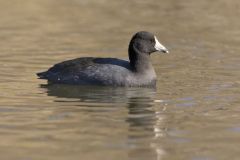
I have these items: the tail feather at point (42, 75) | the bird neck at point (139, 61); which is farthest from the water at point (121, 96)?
the bird neck at point (139, 61)

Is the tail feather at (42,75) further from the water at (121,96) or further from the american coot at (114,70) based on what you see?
the water at (121,96)

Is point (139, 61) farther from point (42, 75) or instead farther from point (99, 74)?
point (42, 75)

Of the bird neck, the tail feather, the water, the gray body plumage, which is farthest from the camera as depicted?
the tail feather

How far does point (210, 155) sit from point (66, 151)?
1738mm

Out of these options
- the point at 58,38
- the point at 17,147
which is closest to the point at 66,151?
the point at 17,147

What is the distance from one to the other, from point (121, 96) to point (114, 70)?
106 centimetres

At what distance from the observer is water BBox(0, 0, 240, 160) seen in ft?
33.1

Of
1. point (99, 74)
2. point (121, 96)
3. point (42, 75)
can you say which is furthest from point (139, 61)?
point (42, 75)

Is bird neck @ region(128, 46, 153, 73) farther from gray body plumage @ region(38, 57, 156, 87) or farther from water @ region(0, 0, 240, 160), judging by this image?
A: water @ region(0, 0, 240, 160)

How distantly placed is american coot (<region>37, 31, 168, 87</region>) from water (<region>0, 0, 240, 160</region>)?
21 cm

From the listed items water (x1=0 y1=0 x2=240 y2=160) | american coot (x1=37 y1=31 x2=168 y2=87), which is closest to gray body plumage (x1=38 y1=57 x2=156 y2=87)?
american coot (x1=37 y1=31 x2=168 y2=87)

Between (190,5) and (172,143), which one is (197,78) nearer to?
(172,143)

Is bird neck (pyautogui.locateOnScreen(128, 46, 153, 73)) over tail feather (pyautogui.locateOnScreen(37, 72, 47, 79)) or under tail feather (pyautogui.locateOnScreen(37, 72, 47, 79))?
over

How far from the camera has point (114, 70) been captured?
14922mm
